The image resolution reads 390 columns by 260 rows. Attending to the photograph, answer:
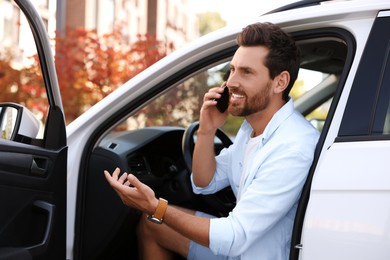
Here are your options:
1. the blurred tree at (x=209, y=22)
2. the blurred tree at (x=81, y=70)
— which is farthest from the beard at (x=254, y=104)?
the blurred tree at (x=209, y=22)

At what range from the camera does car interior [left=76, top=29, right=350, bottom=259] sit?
2.97 meters

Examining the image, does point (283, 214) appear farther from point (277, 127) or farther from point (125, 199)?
point (125, 199)

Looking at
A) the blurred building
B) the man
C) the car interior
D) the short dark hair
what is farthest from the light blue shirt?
the blurred building

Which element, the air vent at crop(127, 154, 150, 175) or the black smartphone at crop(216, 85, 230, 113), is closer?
the black smartphone at crop(216, 85, 230, 113)

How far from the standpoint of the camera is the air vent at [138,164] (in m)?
3.28

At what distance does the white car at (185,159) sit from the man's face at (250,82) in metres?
0.18

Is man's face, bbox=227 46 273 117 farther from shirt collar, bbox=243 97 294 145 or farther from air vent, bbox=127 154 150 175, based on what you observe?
air vent, bbox=127 154 150 175

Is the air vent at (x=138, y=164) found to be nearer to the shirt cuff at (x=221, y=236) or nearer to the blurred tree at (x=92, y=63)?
the shirt cuff at (x=221, y=236)

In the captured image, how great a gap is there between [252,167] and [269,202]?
0.53 ft

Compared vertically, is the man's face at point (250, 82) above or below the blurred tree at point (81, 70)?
below

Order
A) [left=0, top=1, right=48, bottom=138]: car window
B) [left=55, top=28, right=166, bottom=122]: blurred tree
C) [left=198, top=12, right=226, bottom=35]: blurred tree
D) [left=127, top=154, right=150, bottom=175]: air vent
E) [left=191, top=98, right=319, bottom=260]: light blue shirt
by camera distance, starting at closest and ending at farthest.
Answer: [left=191, top=98, right=319, bottom=260]: light blue shirt
[left=127, top=154, right=150, bottom=175]: air vent
[left=0, top=1, right=48, bottom=138]: car window
[left=55, top=28, right=166, bottom=122]: blurred tree
[left=198, top=12, right=226, bottom=35]: blurred tree

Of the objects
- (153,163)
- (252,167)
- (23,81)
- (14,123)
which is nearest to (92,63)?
(23,81)

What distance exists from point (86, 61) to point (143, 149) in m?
7.61

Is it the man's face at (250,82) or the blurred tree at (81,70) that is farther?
the blurred tree at (81,70)
